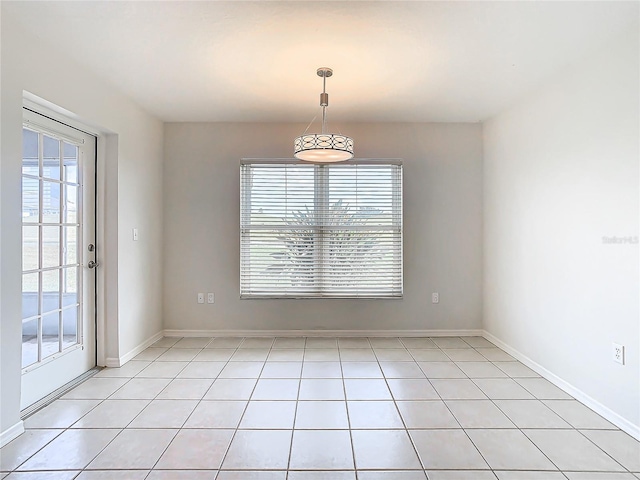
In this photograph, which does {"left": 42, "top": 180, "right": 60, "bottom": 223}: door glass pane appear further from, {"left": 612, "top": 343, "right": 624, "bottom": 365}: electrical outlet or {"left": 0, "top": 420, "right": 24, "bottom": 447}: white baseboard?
{"left": 612, "top": 343, "right": 624, "bottom": 365}: electrical outlet

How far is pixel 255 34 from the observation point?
226 centimetres

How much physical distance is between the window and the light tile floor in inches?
37.0

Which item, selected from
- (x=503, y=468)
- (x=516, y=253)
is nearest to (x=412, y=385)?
(x=503, y=468)

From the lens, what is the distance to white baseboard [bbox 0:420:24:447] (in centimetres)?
199

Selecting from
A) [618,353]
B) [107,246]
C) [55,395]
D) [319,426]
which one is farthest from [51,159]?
[618,353]

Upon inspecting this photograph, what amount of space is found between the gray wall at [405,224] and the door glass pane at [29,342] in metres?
1.59

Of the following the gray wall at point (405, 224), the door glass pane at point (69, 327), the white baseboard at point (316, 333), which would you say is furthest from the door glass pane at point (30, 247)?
the white baseboard at point (316, 333)

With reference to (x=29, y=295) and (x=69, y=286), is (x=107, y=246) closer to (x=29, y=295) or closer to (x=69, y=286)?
(x=69, y=286)

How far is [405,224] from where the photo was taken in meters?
4.05

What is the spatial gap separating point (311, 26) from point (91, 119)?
1.88m

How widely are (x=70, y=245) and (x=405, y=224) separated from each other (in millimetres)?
3191

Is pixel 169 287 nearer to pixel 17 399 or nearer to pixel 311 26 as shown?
pixel 17 399

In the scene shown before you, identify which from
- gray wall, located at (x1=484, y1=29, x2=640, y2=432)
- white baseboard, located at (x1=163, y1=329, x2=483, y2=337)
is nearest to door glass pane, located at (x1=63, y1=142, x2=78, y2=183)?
white baseboard, located at (x1=163, y1=329, x2=483, y2=337)

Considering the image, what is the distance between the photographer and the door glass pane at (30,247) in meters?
2.38
